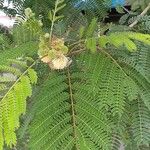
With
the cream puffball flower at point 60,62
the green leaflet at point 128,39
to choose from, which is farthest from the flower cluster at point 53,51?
the green leaflet at point 128,39

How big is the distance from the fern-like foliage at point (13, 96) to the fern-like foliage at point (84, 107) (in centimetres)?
10

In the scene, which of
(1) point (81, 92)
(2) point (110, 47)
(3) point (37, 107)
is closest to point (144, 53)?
(2) point (110, 47)

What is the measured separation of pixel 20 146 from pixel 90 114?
0.56 m

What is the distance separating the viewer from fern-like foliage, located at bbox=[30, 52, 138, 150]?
1026mm

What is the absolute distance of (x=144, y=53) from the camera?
1251 millimetres

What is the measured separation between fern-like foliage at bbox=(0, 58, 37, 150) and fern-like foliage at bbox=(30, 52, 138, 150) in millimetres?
98

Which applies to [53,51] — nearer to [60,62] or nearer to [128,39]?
[60,62]

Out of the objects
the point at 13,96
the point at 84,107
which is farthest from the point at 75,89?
the point at 13,96

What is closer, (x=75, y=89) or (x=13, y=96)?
(x=13, y=96)

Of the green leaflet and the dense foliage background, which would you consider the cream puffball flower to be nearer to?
the dense foliage background

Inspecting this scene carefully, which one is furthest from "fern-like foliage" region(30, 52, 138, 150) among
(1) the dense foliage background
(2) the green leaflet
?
(2) the green leaflet

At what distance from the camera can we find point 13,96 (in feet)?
3.18

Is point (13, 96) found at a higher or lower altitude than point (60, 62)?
lower

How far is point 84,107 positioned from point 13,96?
0.68 ft
